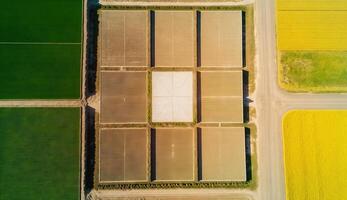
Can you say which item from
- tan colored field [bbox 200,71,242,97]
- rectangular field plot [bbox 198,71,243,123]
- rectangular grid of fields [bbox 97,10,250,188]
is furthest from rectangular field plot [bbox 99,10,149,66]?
rectangular field plot [bbox 198,71,243,123]

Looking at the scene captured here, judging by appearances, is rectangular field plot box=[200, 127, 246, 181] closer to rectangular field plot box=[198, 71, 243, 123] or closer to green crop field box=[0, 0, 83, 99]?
rectangular field plot box=[198, 71, 243, 123]

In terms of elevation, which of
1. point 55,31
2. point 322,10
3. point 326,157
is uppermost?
point 322,10

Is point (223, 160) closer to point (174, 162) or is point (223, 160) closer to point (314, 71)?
point (174, 162)

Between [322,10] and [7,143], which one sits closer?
[7,143]

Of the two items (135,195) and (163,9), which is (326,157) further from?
(163,9)

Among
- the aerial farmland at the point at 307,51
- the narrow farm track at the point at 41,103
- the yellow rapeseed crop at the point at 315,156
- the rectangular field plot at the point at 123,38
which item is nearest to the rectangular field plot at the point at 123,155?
the narrow farm track at the point at 41,103

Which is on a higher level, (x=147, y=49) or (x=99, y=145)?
(x=147, y=49)

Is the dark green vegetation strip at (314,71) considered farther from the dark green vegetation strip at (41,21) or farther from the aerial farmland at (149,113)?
the dark green vegetation strip at (41,21)

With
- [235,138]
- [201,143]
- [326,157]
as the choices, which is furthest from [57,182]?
[326,157]
